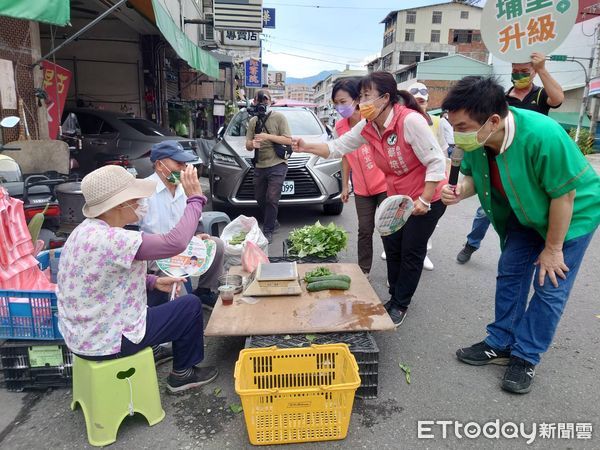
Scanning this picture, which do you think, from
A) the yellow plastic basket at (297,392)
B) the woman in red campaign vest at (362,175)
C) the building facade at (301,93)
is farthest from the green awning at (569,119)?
the building facade at (301,93)

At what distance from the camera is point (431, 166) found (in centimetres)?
277

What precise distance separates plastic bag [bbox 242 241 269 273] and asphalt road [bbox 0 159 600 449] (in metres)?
0.71

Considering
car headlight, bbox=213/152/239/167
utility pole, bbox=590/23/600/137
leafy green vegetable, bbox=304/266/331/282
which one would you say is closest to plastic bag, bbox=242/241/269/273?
leafy green vegetable, bbox=304/266/331/282

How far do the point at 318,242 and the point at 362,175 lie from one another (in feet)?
2.61

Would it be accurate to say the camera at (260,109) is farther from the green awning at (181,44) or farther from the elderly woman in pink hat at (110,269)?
the elderly woman in pink hat at (110,269)

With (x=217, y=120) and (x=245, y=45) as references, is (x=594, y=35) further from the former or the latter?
(x=217, y=120)

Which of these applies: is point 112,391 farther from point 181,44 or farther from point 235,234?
point 181,44

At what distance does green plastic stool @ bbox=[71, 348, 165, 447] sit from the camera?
78.9 inches

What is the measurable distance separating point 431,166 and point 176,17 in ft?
41.8

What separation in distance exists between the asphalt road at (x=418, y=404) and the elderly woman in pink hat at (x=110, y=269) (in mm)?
491

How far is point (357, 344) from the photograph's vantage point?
2447mm

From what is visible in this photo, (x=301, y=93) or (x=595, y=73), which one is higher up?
(x=301, y=93)

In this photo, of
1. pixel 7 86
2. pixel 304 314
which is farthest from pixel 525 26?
pixel 7 86

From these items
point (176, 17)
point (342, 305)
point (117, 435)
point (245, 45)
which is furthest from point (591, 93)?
point (117, 435)
